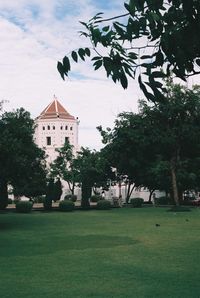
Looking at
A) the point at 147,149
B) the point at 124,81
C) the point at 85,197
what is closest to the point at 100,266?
the point at 124,81

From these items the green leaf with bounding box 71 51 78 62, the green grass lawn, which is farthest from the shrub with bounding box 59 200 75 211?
the green leaf with bounding box 71 51 78 62

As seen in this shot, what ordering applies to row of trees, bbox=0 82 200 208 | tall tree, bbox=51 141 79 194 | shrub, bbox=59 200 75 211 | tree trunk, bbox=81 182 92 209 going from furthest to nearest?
1. tall tree, bbox=51 141 79 194
2. tree trunk, bbox=81 182 92 209
3. shrub, bbox=59 200 75 211
4. row of trees, bbox=0 82 200 208

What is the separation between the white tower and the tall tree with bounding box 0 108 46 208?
1063 inches

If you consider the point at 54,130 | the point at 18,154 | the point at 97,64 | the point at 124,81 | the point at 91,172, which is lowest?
the point at 124,81

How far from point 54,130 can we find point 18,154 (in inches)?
2037

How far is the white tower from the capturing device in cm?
7838

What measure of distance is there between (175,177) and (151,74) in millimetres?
39443

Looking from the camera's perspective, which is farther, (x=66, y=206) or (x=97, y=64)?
(x=66, y=206)

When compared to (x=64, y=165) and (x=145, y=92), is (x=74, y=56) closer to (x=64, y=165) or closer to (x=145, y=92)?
(x=145, y=92)

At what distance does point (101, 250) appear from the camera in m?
15.1

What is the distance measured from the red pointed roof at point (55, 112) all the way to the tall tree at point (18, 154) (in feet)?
94.9

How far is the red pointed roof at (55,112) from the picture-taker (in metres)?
79.7

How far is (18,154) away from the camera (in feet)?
87.6

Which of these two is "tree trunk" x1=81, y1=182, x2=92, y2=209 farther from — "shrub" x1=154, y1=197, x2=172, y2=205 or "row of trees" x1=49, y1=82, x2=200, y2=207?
"shrub" x1=154, y1=197, x2=172, y2=205
